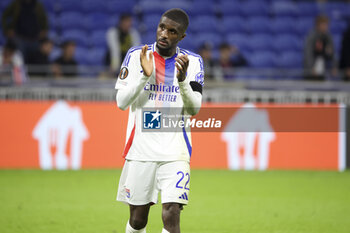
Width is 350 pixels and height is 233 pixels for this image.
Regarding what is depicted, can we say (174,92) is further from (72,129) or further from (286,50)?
(286,50)

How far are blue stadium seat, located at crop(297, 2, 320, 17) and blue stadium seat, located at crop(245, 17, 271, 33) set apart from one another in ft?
3.74

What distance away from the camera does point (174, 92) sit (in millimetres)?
4660

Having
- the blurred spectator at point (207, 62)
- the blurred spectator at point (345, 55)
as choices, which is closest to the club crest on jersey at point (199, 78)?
the blurred spectator at point (207, 62)

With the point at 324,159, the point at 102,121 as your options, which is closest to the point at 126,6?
the point at 102,121

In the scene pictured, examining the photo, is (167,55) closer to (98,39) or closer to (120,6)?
(98,39)

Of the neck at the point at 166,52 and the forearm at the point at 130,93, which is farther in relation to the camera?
the neck at the point at 166,52

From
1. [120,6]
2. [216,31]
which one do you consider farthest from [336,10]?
[120,6]

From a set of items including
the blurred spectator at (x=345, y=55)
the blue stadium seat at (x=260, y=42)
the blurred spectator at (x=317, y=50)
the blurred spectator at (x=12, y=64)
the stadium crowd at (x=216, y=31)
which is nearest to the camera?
the blurred spectator at (x=12, y=64)

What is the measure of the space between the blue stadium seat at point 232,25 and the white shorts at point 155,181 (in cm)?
1208

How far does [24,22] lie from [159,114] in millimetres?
9640

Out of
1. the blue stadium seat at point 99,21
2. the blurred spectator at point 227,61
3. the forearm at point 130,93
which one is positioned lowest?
the blurred spectator at point 227,61

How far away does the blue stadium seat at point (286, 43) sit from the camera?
16.1m

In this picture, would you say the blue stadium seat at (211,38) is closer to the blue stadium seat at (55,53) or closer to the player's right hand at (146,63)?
the blue stadium seat at (55,53)

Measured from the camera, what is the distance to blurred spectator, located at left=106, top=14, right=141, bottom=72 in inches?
491
